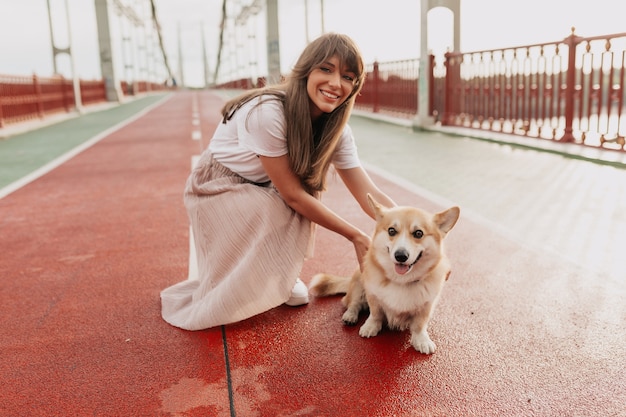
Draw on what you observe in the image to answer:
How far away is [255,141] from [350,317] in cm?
104

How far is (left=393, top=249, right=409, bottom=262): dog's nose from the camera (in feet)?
8.29

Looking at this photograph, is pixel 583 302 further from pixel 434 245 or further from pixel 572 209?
pixel 572 209

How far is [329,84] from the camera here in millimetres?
2896

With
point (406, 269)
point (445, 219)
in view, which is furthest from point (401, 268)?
point (445, 219)

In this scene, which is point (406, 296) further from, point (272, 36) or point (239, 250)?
point (272, 36)

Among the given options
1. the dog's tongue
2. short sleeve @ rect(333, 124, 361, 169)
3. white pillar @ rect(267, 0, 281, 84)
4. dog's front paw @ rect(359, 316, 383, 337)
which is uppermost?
white pillar @ rect(267, 0, 281, 84)

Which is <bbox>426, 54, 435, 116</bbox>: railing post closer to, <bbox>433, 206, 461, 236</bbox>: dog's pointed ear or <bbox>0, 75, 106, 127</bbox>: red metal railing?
<bbox>0, 75, 106, 127</bbox>: red metal railing

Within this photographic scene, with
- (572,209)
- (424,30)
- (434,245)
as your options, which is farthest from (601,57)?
(434,245)

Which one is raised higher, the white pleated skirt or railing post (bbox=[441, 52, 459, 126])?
railing post (bbox=[441, 52, 459, 126])

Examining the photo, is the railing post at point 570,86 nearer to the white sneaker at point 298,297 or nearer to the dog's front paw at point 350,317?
the white sneaker at point 298,297

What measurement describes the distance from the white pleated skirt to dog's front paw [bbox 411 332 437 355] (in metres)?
0.75

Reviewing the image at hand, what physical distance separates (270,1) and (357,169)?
31437 mm

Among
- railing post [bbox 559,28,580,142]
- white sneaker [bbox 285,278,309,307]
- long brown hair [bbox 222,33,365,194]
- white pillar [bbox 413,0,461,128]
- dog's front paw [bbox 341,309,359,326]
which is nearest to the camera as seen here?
long brown hair [bbox 222,33,365,194]

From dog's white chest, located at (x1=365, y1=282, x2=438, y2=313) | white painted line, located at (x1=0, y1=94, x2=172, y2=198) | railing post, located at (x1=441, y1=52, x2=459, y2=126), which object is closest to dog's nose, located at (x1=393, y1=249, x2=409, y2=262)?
dog's white chest, located at (x1=365, y1=282, x2=438, y2=313)
